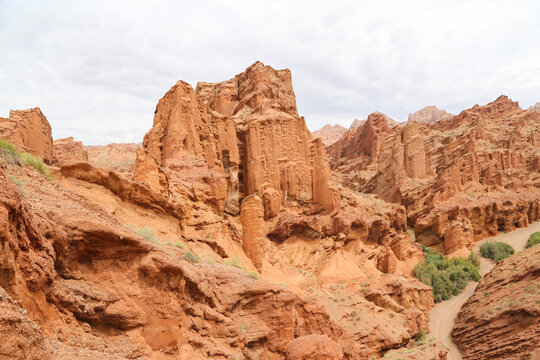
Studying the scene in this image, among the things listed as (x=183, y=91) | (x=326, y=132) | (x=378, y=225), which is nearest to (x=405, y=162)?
(x=378, y=225)

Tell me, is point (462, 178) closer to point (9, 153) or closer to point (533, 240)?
point (533, 240)

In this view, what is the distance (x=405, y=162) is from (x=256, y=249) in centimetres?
5038

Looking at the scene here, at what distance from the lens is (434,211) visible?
52344 mm

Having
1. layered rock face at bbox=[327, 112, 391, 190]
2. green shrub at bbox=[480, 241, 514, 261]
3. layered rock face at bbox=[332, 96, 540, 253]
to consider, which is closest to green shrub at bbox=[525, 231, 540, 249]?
green shrub at bbox=[480, 241, 514, 261]

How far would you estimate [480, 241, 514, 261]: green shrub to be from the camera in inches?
1785

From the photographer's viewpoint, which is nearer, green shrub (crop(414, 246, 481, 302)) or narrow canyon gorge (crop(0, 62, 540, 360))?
narrow canyon gorge (crop(0, 62, 540, 360))

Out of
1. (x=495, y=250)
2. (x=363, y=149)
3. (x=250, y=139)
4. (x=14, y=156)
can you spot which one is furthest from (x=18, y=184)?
(x=363, y=149)

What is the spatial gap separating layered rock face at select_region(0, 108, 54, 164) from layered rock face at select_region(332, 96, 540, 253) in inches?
1758

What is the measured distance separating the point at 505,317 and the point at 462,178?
132ft

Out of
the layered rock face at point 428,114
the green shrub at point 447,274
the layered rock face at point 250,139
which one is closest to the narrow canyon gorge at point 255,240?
the layered rock face at point 250,139

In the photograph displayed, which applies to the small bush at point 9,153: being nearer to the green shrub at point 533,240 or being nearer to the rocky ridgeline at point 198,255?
the rocky ridgeline at point 198,255

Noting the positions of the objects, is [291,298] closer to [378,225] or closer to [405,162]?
[378,225]

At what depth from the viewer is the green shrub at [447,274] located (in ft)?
120

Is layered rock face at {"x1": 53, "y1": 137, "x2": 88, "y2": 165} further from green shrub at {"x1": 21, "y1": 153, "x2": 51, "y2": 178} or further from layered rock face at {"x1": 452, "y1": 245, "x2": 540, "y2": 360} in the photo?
layered rock face at {"x1": 452, "y1": 245, "x2": 540, "y2": 360}
